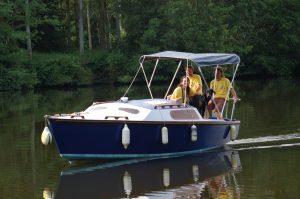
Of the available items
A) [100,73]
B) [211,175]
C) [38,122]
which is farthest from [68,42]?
[211,175]

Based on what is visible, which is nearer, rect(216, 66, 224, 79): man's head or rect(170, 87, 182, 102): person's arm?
rect(170, 87, 182, 102): person's arm

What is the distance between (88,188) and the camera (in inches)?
572

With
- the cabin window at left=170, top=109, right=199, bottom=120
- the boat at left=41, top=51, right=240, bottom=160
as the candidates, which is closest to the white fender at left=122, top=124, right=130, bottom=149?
the boat at left=41, top=51, right=240, bottom=160

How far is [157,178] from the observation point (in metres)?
15.4

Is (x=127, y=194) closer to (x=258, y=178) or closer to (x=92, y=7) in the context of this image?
(x=258, y=178)

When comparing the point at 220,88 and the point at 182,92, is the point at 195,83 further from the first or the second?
the point at 220,88

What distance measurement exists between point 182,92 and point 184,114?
171 centimetres

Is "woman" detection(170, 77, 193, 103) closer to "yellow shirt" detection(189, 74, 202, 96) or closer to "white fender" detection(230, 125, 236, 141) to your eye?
"yellow shirt" detection(189, 74, 202, 96)

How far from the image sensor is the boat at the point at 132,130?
16609 millimetres

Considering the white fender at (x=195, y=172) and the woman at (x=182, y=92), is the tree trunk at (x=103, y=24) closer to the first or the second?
the woman at (x=182, y=92)

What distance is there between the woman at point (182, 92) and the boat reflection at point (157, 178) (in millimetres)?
1802

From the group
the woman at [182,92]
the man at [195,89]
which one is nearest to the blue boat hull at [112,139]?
the woman at [182,92]

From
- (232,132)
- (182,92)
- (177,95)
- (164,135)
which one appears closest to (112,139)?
(164,135)

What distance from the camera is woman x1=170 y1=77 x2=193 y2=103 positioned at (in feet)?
62.8
